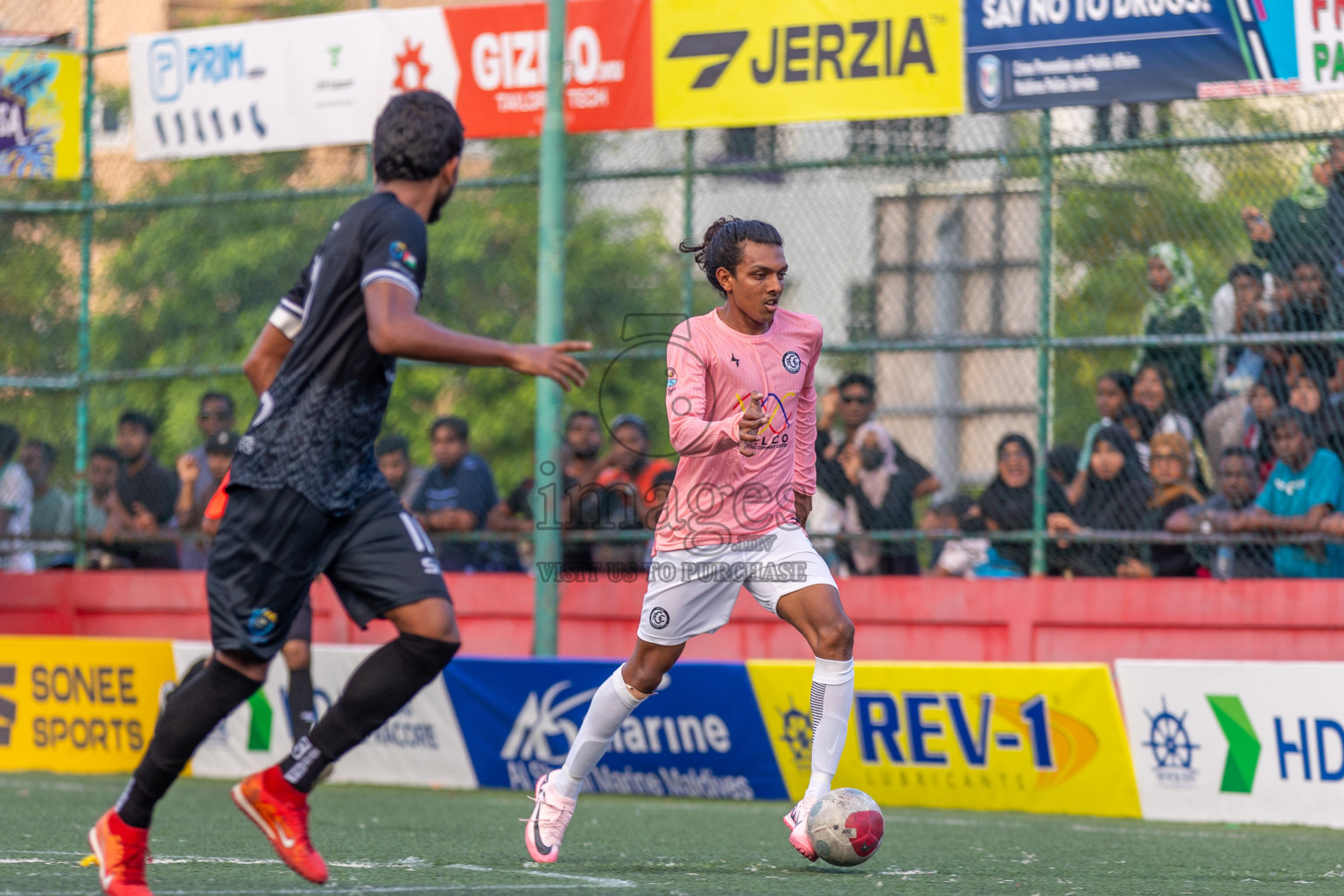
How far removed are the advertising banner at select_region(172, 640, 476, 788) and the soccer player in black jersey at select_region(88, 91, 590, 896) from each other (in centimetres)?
573

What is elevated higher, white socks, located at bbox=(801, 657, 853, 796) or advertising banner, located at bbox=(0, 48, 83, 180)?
advertising banner, located at bbox=(0, 48, 83, 180)

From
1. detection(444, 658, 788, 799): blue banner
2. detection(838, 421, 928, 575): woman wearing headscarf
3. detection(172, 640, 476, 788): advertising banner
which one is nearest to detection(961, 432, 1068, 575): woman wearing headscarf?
detection(838, 421, 928, 575): woman wearing headscarf

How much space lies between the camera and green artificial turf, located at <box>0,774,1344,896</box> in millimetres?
5848

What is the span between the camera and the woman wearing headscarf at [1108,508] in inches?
399

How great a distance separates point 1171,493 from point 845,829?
183 inches

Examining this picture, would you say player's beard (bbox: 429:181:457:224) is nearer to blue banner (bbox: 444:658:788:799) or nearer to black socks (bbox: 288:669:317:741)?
blue banner (bbox: 444:658:788:799)

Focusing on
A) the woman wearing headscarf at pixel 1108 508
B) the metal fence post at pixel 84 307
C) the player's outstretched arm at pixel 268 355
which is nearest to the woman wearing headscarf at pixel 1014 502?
the woman wearing headscarf at pixel 1108 508

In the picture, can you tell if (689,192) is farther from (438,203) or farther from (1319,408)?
(438,203)

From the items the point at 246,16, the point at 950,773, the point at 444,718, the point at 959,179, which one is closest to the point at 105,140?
the point at 444,718

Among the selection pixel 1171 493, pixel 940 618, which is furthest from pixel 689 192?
pixel 1171 493

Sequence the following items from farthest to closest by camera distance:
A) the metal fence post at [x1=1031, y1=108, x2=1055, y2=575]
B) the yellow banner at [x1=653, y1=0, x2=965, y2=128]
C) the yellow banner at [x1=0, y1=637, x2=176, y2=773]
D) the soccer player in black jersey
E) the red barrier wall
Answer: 1. the yellow banner at [x1=0, y1=637, x2=176, y2=773]
2. the yellow banner at [x1=653, y1=0, x2=965, y2=128]
3. the metal fence post at [x1=1031, y1=108, x2=1055, y2=575]
4. the red barrier wall
5. the soccer player in black jersey

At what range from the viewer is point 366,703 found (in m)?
5.22

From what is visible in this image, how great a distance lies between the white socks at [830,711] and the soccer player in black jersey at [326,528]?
1.64 metres

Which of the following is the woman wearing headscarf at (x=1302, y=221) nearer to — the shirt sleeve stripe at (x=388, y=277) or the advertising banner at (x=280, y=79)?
the advertising banner at (x=280, y=79)
